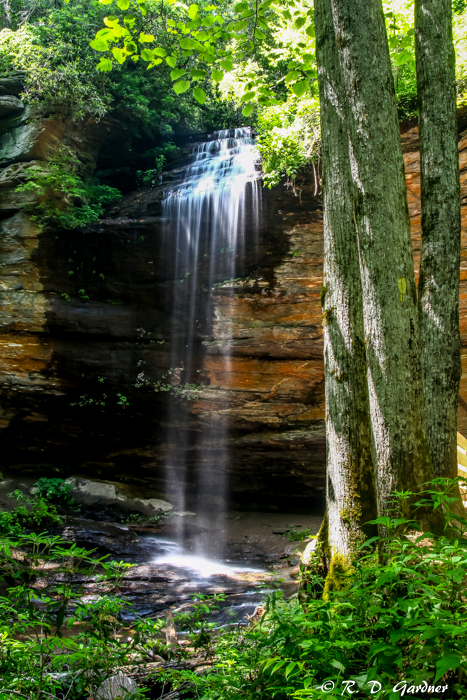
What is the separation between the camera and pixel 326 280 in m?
3.22

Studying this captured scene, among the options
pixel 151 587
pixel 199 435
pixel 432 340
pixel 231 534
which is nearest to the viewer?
pixel 432 340

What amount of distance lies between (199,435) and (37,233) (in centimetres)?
641

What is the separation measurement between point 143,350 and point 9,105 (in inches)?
302

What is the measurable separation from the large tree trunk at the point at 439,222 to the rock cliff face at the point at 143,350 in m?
6.17

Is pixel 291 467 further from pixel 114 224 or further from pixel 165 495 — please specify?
pixel 114 224

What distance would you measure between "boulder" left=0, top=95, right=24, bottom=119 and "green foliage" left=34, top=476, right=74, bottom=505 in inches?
383

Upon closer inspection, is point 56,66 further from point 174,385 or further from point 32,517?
point 32,517

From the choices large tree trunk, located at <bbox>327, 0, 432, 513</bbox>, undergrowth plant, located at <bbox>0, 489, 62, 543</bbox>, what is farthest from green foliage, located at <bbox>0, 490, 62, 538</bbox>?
large tree trunk, located at <bbox>327, 0, 432, 513</bbox>

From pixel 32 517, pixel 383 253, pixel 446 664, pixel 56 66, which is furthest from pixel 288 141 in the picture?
pixel 446 664

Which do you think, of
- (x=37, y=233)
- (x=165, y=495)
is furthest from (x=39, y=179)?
(x=165, y=495)

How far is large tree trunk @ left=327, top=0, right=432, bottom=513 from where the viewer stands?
2625 millimetres

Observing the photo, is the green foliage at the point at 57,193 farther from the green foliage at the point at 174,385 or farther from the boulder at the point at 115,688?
the boulder at the point at 115,688

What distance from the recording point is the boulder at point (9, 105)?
37.7ft
